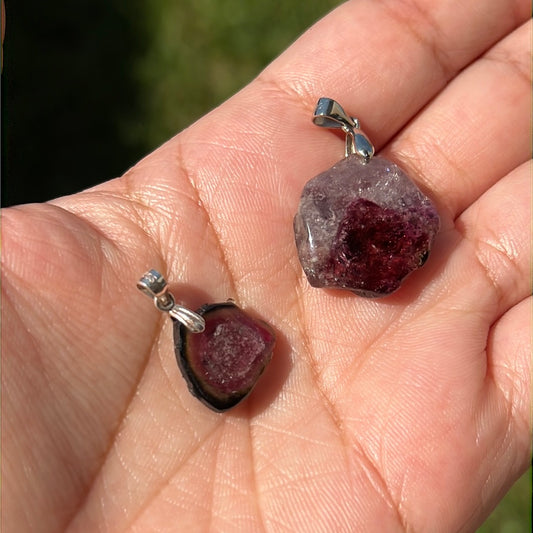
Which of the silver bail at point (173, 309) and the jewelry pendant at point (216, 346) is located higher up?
the silver bail at point (173, 309)

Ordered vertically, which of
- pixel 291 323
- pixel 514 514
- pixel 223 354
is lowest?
pixel 514 514

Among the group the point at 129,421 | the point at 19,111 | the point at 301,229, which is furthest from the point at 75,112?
the point at 129,421

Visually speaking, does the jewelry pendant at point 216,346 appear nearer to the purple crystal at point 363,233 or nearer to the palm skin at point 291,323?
the palm skin at point 291,323

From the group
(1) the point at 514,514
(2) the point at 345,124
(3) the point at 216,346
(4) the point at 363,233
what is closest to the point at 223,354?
(3) the point at 216,346

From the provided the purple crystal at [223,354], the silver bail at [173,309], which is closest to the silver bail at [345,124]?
the purple crystal at [223,354]

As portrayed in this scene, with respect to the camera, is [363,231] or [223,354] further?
[363,231]

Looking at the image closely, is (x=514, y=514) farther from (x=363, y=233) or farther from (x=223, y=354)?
(x=223, y=354)

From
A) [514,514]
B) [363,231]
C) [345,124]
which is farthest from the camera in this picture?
[514,514]

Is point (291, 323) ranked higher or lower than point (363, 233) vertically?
lower
